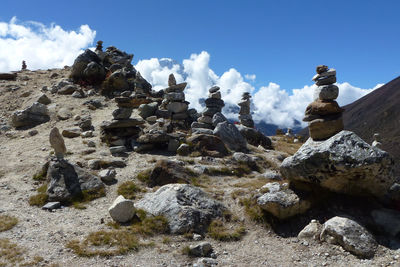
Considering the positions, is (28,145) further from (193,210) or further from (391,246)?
(391,246)

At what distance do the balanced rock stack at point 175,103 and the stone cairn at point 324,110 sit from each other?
51.0 feet

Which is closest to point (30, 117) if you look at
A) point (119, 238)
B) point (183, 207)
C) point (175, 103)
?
point (175, 103)

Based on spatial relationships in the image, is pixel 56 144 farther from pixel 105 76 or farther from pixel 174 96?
pixel 105 76

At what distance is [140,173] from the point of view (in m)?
17.8

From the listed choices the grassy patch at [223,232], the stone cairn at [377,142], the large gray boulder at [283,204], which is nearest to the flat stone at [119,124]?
the grassy patch at [223,232]

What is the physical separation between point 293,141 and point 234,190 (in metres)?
22.8

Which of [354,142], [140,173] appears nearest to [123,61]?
[140,173]

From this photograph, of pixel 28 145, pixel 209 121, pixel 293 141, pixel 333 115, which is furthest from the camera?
pixel 293 141

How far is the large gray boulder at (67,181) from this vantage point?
1523 cm

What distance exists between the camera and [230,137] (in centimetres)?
2491

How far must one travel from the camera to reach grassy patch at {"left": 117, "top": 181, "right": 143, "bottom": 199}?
15.6 metres

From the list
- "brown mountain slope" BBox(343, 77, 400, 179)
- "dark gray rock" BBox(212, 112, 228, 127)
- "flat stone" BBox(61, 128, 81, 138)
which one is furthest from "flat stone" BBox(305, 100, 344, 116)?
"brown mountain slope" BBox(343, 77, 400, 179)

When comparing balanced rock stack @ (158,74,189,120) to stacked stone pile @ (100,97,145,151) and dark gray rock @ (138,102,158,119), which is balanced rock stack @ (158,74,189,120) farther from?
stacked stone pile @ (100,97,145,151)

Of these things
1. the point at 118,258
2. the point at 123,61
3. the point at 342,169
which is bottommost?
the point at 118,258
